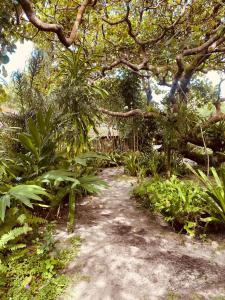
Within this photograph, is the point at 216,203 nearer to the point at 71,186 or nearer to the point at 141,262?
the point at 141,262

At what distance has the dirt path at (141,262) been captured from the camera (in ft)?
6.92

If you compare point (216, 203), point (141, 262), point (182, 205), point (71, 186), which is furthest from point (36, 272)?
point (216, 203)

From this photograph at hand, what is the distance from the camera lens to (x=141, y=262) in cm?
253

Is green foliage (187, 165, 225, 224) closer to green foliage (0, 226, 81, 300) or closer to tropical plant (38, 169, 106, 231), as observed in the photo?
tropical plant (38, 169, 106, 231)

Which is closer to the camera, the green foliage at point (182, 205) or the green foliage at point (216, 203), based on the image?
the green foliage at point (216, 203)

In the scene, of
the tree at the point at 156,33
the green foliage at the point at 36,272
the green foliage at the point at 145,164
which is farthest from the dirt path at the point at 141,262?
the tree at the point at 156,33

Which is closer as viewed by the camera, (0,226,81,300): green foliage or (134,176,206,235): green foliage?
(0,226,81,300): green foliage

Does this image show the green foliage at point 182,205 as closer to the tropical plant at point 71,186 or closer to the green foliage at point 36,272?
the tropical plant at point 71,186

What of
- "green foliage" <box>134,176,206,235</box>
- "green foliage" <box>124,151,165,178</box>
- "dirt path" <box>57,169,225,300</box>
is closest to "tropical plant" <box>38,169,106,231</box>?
"dirt path" <box>57,169,225,300</box>

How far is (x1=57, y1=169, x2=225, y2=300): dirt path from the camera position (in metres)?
2.11

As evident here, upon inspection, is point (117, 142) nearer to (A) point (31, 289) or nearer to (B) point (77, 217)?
(B) point (77, 217)

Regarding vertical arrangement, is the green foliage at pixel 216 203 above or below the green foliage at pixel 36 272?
above

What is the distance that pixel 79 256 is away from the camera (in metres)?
2.66

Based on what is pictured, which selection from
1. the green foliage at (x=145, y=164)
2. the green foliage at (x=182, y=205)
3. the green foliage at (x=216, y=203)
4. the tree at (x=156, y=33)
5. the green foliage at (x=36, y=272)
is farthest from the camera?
the green foliage at (x=145, y=164)
